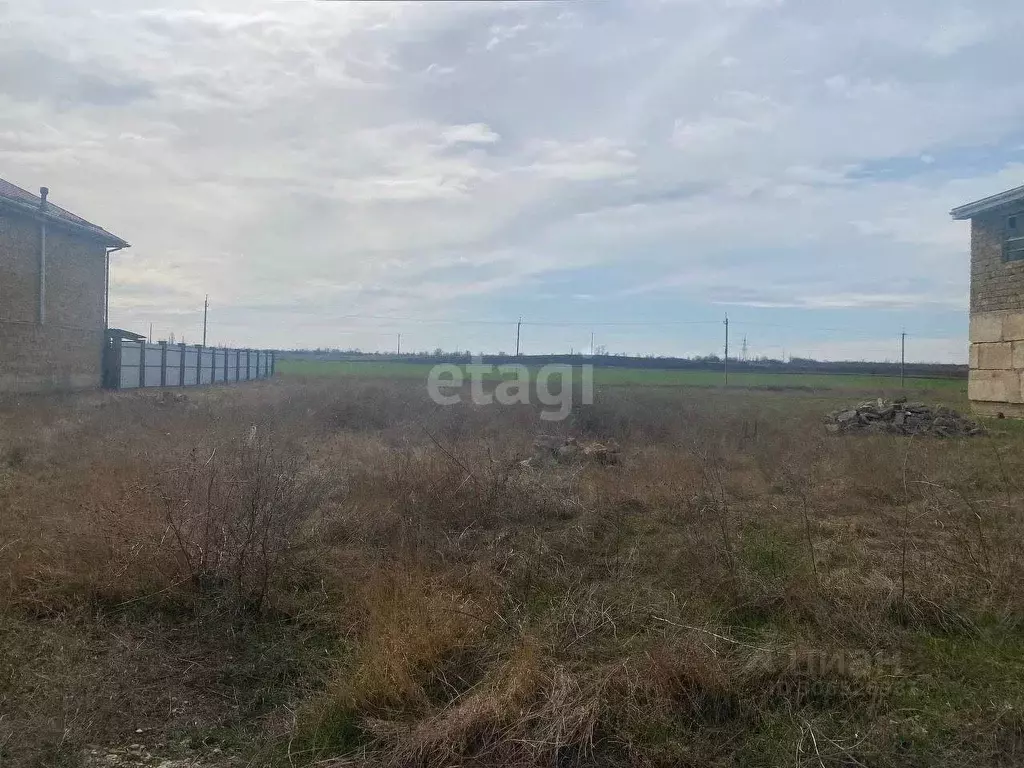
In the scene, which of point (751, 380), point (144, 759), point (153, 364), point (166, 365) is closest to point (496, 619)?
point (144, 759)

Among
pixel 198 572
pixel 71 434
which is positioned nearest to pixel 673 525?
pixel 198 572

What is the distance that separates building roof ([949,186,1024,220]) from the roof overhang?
2368 cm

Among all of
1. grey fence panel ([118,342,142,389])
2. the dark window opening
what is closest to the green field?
grey fence panel ([118,342,142,389])

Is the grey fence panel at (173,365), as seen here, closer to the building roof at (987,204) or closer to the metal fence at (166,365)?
the metal fence at (166,365)

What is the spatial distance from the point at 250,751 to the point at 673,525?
450 centimetres

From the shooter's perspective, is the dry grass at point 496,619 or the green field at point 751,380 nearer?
the dry grass at point 496,619

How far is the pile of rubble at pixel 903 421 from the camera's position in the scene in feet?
46.3

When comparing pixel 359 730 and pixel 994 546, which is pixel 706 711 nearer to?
pixel 359 730

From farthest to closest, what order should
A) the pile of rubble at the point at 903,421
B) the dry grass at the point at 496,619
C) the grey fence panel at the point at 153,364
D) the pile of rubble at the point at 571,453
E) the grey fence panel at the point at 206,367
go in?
1. the grey fence panel at the point at 206,367
2. the grey fence panel at the point at 153,364
3. the pile of rubble at the point at 903,421
4. the pile of rubble at the point at 571,453
5. the dry grass at the point at 496,619

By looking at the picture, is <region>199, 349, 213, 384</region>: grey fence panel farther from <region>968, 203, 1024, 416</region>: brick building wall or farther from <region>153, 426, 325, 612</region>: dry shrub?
<region>968, 203, 1024, 416</region>: brick building wall

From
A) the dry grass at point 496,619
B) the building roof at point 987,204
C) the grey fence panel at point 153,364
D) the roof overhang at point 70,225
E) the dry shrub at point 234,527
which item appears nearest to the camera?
the dry grass at point 496,619

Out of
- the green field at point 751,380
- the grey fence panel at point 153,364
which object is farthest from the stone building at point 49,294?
the green field at point 751,380

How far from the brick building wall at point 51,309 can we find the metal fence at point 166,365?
0.53 metres

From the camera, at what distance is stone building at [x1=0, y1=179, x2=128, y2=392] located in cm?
1847
